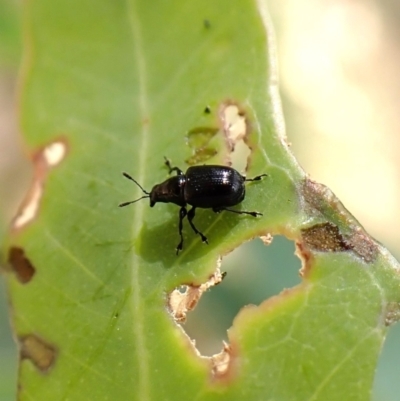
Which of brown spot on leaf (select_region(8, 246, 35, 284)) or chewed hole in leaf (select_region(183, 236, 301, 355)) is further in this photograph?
chewed hole in leaf (select_region(183, 236, 301, 355))

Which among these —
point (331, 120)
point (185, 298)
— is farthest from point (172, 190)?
point (331, 120)

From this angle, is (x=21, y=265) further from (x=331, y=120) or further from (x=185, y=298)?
(x=331, y=120)

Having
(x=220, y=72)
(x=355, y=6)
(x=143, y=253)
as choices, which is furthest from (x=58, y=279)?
(x=355, y=6)

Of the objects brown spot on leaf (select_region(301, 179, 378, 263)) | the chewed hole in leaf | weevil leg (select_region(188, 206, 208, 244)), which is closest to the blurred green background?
the chewed hole in leaf

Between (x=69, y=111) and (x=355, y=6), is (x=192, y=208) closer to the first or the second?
(x=69, y=111)

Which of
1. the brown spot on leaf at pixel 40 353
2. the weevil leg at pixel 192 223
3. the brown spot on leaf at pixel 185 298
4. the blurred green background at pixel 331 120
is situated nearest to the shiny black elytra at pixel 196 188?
the weevil leg at pixel 192 223

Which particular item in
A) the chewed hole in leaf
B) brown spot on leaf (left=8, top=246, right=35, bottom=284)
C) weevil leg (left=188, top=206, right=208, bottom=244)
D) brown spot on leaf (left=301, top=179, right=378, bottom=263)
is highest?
brown spot on leaf (left=301, top=179, right=378, bottom=263)

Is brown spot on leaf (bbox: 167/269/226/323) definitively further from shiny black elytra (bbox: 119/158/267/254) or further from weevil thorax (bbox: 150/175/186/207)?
weevil thorax (bbox: 150/175/186/207)
